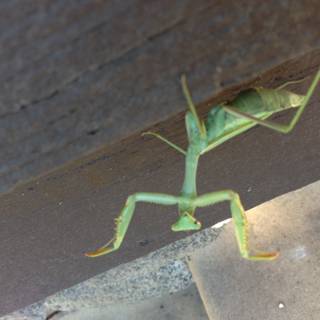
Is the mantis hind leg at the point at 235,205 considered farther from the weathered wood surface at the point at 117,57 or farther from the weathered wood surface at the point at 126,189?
the weathered wood surface at the point at 117,57

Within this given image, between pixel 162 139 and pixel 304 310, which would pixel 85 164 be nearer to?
pixel 162 139

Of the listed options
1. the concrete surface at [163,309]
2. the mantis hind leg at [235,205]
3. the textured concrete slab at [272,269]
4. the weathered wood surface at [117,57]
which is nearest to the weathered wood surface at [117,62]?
the weathered wood surface at [117,57]

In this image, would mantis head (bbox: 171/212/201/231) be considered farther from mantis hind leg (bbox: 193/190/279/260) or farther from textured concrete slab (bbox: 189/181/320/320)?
textured concrete slab (bbox: 189/181/320/320)

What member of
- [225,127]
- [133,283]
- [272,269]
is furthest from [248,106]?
[133,283]

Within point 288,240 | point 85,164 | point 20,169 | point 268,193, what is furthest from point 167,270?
point 20,169

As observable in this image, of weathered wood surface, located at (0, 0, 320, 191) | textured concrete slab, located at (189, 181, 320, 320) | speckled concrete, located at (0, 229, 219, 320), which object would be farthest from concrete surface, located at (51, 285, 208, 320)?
weathered wood surface, located at (0, 0, 320, 191)
